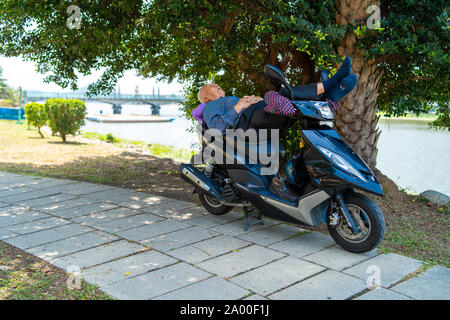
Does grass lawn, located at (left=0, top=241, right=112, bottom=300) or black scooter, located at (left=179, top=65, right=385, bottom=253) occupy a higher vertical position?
black scooter, located at (left=179, top=65, right=385, bottom=253)

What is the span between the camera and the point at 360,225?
3561 mm

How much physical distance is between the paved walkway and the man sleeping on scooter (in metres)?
0.58

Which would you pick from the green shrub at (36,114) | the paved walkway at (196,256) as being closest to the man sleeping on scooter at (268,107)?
the paved walkway at (196,256)

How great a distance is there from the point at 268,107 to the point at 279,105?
13 cm

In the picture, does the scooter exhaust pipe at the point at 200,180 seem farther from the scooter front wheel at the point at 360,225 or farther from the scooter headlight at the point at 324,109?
the scooter headlight at the point at 324,109

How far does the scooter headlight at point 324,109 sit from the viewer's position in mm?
3654

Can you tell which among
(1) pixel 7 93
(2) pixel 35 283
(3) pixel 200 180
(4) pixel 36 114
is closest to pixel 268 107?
(3) pixel 200 180

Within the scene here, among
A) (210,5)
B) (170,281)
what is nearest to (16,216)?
(170,281)

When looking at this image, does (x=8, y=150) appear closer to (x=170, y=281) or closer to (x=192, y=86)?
(x=192, y=86)

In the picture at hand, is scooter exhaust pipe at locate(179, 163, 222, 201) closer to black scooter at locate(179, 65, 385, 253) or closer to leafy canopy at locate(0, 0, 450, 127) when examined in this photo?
black scooter at locate(179, 65, 385, 253)

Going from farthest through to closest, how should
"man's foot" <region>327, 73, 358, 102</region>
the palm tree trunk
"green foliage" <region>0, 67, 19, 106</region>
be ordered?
1. "green foliage" <region>0, 67, 19, 106</region>
2. the palm tree trunk
3. "man's foot" <region>327, 73, 358, 102</region>

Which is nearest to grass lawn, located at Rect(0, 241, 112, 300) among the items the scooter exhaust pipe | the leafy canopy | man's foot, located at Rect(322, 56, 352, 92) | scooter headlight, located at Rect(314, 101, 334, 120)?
the scooter exhaust pipe

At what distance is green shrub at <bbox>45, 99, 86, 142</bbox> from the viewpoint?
13648 mm
